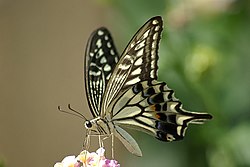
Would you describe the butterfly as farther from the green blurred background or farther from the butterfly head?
the green blurred background

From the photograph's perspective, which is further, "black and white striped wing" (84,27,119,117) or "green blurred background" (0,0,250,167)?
"green blurred background" (0,0,250,167)

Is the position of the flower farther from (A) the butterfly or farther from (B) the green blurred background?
(B) the green blurred background

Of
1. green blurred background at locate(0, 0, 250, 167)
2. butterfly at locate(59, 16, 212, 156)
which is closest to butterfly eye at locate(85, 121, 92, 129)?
butterfly at locate(59, 16, 212, 156)

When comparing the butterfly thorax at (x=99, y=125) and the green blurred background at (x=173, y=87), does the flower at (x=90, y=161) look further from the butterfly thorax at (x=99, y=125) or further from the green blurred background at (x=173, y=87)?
the green blurred background at (x=173, y=87)

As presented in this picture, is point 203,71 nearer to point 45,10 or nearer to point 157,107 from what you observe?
point 157,107

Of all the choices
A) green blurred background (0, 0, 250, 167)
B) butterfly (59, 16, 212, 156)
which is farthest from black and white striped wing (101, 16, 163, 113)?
green blurred background (0, 0, 250, 167)

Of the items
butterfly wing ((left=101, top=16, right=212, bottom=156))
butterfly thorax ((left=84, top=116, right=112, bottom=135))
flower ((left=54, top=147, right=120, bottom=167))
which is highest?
butterfly wing ((left=101, top=16, right=212, bottom=156))

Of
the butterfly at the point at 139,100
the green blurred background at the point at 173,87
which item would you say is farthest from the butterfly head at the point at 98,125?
the green blurred background at the point at 173,87

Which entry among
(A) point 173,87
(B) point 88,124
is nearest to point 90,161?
(B) point 88,124

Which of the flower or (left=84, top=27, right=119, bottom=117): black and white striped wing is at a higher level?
(left=84, top=27, right=119, bottom=117): black and white striped wing
